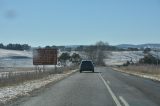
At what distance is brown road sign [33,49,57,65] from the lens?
214 ft

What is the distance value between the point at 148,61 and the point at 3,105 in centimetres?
12742

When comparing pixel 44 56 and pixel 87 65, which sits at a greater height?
pixel 44 56

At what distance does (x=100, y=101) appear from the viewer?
17.5 meters

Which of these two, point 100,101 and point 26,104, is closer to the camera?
point 26,104

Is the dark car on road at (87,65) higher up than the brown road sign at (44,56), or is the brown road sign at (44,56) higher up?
the brown road sign at (44,56)

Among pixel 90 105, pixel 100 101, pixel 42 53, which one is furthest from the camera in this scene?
pixel 42 53

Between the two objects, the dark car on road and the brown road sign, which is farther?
the dark car on road

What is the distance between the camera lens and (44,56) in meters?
66.5

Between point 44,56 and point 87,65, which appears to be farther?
point 44,56

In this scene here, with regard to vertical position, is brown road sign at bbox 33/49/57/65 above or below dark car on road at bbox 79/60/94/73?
above

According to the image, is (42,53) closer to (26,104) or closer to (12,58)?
(26,104)

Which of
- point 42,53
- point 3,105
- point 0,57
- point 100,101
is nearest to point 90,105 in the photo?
point 100,101

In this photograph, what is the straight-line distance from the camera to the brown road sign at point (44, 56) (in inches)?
2569

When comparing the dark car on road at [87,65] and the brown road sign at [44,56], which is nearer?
the brown road sign at [44,56]
